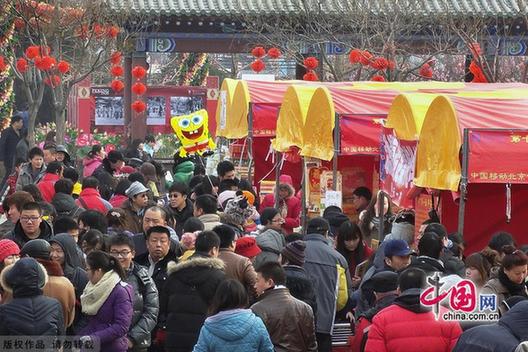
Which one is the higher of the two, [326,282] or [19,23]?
[19,23]

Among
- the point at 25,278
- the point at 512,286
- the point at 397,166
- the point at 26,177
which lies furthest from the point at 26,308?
the point at 26,177

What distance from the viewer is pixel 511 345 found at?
665 cm

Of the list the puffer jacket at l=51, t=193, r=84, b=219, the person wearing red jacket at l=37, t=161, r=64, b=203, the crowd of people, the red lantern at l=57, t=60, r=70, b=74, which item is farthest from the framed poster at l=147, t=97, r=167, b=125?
the crowd of people

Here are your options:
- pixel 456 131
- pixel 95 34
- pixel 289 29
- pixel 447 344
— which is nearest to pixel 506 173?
pixel 456 131

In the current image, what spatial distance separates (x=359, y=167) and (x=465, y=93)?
110 inches

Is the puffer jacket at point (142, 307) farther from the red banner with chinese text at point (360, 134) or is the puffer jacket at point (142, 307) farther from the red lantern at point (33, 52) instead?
the red lantern at point (33, 52)

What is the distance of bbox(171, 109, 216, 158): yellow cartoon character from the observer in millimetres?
19484

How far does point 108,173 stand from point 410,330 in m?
9.74

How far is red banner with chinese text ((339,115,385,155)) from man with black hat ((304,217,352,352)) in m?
3.80

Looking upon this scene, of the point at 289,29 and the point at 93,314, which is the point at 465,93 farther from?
the point at 289,29

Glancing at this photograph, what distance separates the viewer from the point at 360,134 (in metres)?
14.5

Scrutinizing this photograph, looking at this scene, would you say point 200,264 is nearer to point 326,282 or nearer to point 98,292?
point 98,292

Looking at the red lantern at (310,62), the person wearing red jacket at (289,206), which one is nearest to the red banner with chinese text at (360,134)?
the person wearing red jacket at (289,206)

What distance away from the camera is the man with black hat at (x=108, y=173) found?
1630 cm
